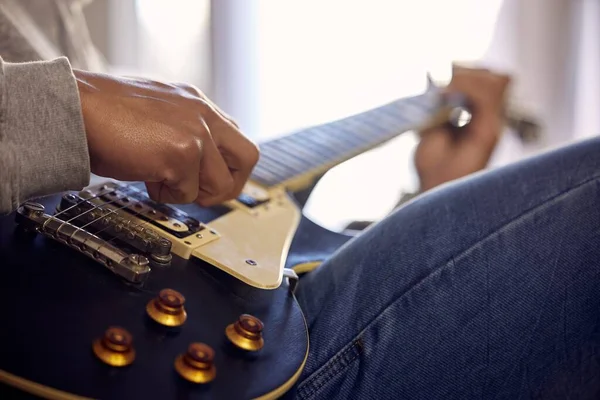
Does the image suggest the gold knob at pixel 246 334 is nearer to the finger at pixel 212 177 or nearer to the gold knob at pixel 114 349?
the gold knob at pixel 114 349

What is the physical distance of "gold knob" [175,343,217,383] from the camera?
0.45 m

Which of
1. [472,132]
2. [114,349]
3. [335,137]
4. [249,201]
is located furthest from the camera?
[472,132]

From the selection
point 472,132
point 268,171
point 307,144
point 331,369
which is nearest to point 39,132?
point 331,369

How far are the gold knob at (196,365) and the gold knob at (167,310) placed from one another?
0.13ft

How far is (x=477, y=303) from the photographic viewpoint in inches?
23.3

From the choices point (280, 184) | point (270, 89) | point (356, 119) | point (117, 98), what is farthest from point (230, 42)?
point (117, 98)

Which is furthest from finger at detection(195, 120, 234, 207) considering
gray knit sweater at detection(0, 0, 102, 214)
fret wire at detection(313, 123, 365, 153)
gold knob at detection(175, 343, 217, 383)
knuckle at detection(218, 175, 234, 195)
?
fret wire at detection(313, 123, 365, 153)

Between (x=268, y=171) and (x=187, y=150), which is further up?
(x=187, y=150)

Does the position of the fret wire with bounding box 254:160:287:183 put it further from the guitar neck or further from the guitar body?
the guitar body

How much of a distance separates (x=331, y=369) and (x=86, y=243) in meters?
0.24

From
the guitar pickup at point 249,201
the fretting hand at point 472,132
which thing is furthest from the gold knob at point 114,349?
the fretting hand at point 472,132

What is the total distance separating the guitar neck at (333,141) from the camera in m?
0.91

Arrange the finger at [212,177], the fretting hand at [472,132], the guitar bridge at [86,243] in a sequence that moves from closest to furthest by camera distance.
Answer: the guitar bridge at [86,243]
the finger at [212,177]
the fretting hand at [472,132]

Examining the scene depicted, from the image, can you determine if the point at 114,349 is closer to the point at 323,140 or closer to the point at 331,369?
the point at 331,369
